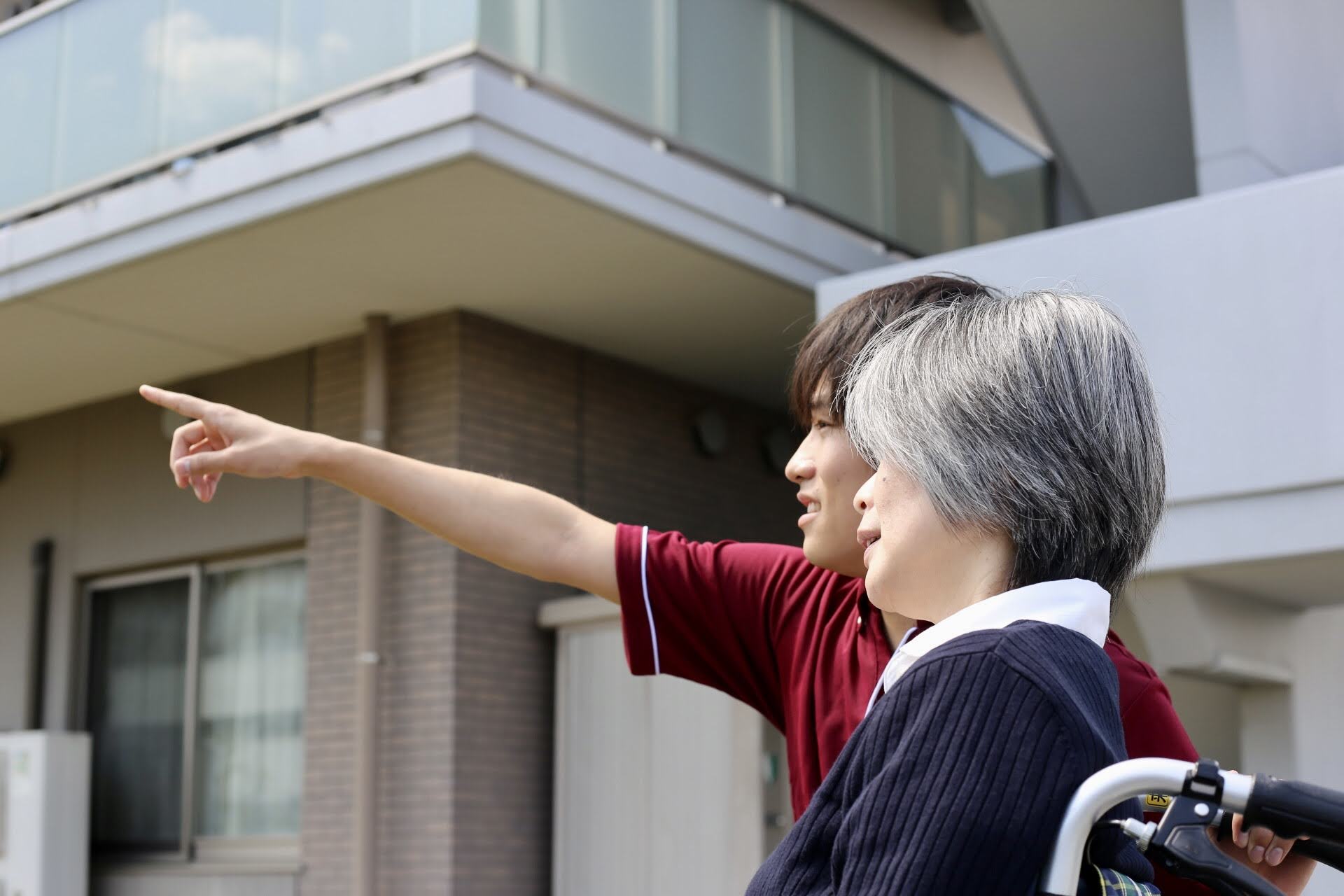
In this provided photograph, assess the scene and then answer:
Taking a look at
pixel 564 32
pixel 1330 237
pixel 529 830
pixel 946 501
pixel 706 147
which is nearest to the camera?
pixel 946 501

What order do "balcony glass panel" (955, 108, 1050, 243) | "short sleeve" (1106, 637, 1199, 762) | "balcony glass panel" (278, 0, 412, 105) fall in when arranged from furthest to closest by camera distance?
"balcony glass panel" (955, 108, 1050, 243) < "balcony glass panel" (278, 0, 412, 105) < "short sleeve" (1106, 637, 1199, 762)

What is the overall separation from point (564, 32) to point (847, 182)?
2041mm

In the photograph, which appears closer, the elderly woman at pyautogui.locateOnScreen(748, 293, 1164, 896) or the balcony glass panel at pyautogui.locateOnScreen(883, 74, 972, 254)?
the elderly woman at pyautogui.locateOnScreen(748, 293, 1164, 896)

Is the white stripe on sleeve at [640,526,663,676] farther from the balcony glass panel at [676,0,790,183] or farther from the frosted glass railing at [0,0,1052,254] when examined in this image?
the balcony glass panel at [676,0,790,183]

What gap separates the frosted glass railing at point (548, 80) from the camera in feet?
21.7

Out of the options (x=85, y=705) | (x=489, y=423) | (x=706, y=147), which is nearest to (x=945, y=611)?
(x=706, y=147)

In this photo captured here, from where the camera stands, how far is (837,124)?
26.5 feet

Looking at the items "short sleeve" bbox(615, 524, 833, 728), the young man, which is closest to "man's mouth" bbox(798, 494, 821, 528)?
the young man

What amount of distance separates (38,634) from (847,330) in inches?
332

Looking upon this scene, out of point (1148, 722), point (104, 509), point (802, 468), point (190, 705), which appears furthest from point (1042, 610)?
point (104, 509)

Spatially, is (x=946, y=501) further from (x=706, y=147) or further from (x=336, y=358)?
(x=336, y=358)

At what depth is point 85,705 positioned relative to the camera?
9.49m

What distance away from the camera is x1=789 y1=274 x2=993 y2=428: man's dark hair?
2.29 m

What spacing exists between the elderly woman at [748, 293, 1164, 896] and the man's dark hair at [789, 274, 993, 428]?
1.93ft
